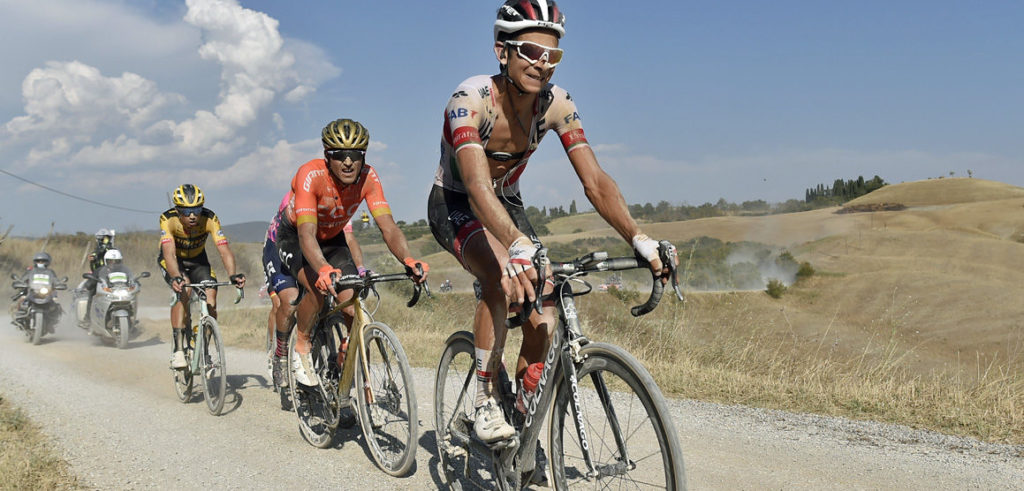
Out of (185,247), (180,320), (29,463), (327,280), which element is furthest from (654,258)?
(185,247)

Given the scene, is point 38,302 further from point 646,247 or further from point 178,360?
point 646,247

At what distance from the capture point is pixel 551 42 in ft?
11.3

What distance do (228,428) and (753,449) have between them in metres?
4.59

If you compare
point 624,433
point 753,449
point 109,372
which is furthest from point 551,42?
point 109,372

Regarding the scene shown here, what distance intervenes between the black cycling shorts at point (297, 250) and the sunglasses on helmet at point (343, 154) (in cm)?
94

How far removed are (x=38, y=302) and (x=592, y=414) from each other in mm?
15646

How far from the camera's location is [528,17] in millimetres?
3344

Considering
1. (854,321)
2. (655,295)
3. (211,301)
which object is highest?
(655,295)

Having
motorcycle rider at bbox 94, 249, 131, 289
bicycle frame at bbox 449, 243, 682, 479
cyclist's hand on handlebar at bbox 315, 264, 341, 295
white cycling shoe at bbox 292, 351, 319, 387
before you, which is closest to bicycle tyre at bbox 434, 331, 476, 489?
bicycle frame at bbox 449, 243, 682, 479

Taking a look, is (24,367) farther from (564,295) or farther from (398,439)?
(564,295)

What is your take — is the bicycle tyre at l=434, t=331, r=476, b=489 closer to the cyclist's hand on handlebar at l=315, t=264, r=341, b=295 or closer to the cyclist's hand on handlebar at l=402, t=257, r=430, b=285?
the cyclist's hand on handlebar at l=402, t=257, r=430, b=285

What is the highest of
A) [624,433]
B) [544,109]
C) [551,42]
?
[551,42]

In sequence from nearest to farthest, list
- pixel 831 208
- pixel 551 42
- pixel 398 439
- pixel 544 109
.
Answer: pixel 551 42
pixel 544 109
pixel 398 439
pixel 831 208

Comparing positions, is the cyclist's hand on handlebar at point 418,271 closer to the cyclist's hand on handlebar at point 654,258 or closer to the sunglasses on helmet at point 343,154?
the sunglasses on helmet at point 343,154
